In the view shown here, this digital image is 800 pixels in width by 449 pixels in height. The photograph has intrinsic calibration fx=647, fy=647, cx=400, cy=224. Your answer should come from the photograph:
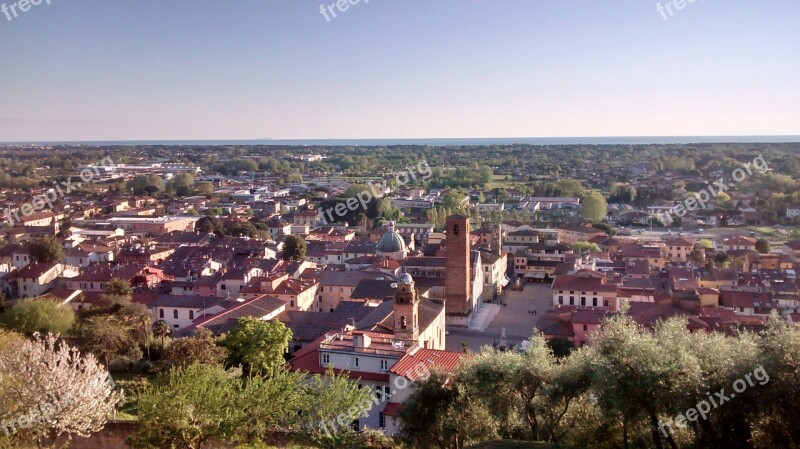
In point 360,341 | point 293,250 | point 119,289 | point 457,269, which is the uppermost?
point 360,341

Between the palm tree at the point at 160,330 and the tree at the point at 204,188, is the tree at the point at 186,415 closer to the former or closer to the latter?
the palm tree at the point at 160,330

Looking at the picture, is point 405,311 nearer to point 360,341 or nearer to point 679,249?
point 360,341

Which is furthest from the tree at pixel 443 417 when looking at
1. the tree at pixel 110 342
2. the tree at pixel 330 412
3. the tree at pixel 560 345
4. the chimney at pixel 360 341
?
the tree at pixel 560 345

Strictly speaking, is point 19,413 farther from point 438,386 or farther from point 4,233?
point 4,233

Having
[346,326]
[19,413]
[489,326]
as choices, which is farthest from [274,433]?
[489,326]

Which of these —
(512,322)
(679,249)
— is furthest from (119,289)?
(679,249)

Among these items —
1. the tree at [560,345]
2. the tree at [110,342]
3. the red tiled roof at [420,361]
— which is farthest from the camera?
the tree at [560,345]
